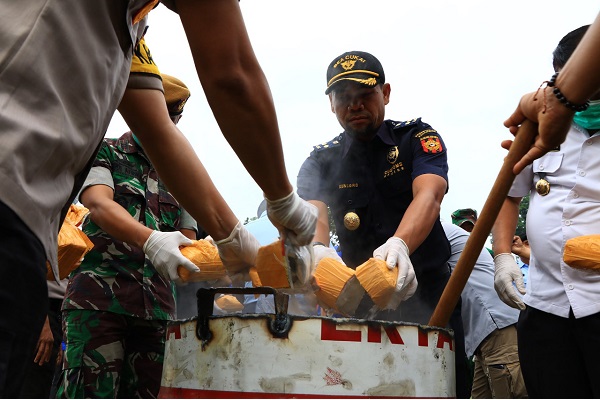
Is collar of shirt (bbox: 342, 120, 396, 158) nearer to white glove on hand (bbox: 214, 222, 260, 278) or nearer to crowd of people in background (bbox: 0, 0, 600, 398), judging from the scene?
crowd of people in background (bbox: 0, 0, 600, 398)

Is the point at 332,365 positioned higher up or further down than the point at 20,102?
further down

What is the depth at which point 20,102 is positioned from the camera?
1.00m

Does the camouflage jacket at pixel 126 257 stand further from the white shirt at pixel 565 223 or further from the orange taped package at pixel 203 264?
the white shirt at pixel 565 223

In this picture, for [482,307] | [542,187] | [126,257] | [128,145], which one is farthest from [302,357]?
[482,307]

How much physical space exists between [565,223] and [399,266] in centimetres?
61

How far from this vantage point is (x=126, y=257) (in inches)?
114

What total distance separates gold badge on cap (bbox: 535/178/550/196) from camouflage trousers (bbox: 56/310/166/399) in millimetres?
1631

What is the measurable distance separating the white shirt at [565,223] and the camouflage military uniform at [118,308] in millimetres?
1525

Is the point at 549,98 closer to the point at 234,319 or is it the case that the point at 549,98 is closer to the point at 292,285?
the point at 292,285

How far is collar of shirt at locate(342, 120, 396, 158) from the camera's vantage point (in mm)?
3117

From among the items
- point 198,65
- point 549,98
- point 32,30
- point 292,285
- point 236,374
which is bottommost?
point 236,374

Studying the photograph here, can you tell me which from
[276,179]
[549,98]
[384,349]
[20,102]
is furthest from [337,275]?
[20,102]

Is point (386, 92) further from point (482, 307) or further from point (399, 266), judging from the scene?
point (482, 307)

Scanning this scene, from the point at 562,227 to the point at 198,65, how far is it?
160 centimetres
